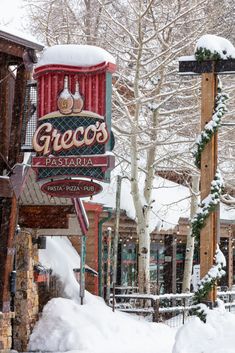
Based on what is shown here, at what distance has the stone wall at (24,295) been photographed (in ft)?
66.8

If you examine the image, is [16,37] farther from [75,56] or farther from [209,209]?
[209,209]

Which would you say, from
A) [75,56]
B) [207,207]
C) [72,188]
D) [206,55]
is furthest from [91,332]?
[206,55]

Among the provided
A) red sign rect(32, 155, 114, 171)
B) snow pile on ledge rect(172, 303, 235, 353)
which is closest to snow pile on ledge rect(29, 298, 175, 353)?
red sign rect(32, 155, 114, 171)

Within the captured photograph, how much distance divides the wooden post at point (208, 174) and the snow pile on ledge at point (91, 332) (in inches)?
265

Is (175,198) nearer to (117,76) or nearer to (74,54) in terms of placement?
(117,76)

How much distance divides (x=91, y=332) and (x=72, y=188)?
5293 millimetres

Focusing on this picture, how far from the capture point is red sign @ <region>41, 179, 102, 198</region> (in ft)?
53.7

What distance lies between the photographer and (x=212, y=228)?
1366cm

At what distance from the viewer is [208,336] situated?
12.6 metres

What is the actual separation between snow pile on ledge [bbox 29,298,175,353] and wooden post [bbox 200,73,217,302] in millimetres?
6740

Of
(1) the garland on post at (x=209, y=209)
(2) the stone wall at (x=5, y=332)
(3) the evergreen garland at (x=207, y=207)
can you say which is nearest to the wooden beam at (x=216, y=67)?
(1) the garland on post at (x=209, y=209)

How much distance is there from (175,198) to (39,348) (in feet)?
45.8

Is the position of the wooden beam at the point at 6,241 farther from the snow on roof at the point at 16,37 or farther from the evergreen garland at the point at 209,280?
the evergreen garland at the point at 209,280

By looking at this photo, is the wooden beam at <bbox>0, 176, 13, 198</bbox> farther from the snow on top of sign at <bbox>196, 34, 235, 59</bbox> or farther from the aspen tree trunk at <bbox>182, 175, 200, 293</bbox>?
the aspen tree trunk at <bbox>182, 175, 200, 293</bbox>
